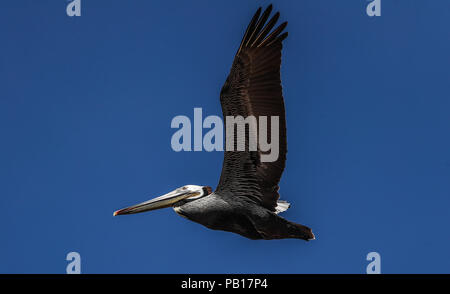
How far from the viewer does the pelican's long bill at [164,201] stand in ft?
34.2

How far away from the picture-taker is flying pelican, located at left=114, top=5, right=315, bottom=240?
31.8 feet

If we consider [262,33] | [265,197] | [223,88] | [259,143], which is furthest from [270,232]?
[262,33]

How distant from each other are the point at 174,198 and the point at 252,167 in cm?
134

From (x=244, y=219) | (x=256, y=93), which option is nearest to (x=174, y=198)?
(x=244, y=219)

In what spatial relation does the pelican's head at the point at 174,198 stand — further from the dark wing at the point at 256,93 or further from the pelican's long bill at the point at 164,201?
the dark wing at the point at 256,93

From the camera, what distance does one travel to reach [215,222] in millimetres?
9945

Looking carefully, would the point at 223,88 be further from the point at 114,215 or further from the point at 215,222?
the point at 114,215

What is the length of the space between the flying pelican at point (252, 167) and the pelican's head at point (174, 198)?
0.35ft

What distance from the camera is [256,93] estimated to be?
977cm

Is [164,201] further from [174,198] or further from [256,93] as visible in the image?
[256,93]

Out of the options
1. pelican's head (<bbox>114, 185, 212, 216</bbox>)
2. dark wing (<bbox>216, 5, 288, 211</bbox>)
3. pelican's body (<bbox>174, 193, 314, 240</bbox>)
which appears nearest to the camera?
dark wing (<bbox>216, 5, 288, 211</bbox>)

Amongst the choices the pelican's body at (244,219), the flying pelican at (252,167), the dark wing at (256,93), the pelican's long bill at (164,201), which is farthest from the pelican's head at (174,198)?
the dark wing at (256,93)

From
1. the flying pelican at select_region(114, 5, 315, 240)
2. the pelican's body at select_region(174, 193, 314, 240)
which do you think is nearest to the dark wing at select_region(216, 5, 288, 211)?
the flying pelican at select_region(114, 5, 315, 240)

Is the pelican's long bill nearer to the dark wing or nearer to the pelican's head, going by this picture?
the pelican's head
